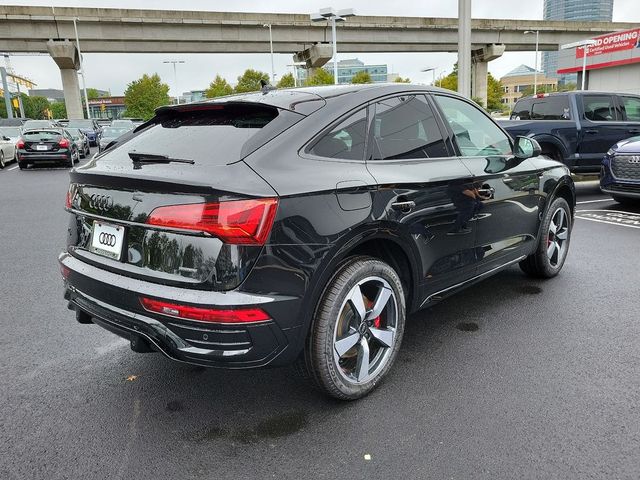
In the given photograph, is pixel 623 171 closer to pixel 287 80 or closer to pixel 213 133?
pixel 213 133

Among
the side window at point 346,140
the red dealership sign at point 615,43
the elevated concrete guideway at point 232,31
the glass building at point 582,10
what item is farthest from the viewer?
the glass building at point 582,10

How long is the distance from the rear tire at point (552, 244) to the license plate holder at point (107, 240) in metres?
3.57

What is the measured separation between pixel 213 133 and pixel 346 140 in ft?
2.38

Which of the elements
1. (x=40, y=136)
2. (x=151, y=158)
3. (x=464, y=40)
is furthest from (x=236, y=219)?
(x=40, y=136)

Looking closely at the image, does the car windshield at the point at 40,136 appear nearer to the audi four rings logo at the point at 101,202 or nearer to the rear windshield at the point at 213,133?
the rear windshield at the point at 213,133

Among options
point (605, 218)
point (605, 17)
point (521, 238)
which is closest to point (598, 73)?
point (605, 218)

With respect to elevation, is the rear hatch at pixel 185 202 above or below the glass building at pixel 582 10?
below

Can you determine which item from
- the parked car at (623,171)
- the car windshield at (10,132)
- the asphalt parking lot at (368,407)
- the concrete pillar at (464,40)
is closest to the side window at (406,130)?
the asphalt parking lot at (368,407)

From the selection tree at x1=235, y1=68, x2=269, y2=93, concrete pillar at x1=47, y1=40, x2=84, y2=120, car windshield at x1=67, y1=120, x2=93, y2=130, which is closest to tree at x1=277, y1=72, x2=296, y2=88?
tree at x1=235, y1=68, x2=269, y2=93

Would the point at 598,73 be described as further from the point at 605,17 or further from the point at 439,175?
the point at 605,17

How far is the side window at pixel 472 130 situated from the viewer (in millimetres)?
3781

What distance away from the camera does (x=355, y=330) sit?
2.98m

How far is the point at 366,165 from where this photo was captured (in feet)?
9.73

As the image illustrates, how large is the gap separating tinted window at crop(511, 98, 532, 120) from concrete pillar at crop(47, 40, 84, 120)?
1616 inches
